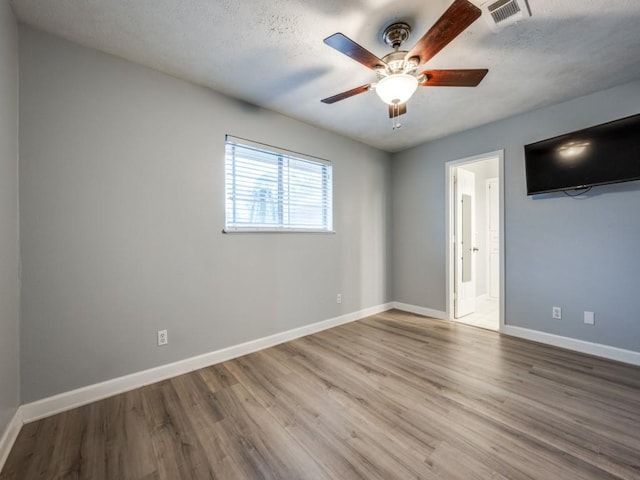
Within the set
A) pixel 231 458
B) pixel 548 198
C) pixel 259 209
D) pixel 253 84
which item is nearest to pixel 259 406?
pixel 231 458

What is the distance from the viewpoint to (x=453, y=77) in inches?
69.5

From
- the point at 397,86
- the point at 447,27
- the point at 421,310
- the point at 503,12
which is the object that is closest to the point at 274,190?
the point at 397,86

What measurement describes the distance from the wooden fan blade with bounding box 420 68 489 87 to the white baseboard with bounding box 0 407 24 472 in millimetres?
3237

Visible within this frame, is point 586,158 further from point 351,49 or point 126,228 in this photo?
point 126,228

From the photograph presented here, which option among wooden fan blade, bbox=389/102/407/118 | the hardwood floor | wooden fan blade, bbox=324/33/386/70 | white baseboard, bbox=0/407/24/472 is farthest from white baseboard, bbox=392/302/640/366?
white baseboard, bbox=0/407/24/472

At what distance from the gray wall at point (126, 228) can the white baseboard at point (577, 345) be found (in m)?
2.66

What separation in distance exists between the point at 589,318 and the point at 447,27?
119 inches

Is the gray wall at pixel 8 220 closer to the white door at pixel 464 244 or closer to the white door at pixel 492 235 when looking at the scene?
the white door at pixel 464 244

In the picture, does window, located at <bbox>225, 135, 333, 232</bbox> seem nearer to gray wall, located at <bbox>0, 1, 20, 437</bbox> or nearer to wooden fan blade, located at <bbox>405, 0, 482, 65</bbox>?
gray wall, located at <bbox>0, 1, 20, 437</bbox>

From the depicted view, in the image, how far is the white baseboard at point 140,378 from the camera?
1.72 meters

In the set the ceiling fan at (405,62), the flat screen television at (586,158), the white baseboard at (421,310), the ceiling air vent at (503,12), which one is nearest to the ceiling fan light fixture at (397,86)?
the ceiling fan at (405,62)

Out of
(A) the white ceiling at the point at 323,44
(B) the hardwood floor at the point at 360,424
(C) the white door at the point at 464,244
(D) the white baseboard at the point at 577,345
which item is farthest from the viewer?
(C) the white door at the point at 464,244

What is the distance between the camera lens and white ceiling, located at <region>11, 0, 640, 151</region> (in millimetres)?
1587

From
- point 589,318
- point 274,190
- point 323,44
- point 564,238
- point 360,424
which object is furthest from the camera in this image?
point 274,190
